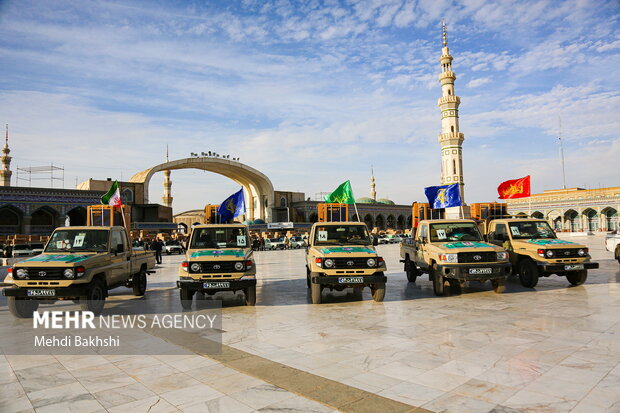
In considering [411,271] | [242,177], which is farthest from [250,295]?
[242,177]

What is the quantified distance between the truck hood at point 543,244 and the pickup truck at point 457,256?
4.22ft

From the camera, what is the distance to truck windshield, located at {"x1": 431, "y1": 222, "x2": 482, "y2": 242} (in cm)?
1066

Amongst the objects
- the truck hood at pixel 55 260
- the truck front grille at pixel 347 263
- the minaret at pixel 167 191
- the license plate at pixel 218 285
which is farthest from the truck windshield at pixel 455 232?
the minaret at pixel 167 191

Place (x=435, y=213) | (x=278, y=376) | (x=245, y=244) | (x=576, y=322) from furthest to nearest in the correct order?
(x=435, y=213) → (x=245, y=244) → (x=576, y=322) → (x=278, y=376)

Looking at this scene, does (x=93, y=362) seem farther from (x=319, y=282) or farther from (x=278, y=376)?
(x=319, y=282)

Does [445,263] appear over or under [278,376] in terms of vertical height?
over

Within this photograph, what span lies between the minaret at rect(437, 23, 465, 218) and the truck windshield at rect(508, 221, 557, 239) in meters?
47.0

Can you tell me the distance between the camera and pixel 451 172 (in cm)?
5753

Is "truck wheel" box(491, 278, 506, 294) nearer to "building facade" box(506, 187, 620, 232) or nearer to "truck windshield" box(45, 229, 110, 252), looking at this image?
"truck windshield" box(45, 229, 110, 252)

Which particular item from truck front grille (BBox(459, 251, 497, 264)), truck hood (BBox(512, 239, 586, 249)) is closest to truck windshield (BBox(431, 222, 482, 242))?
truck front grille (BBox(459, 251, 497, 264))

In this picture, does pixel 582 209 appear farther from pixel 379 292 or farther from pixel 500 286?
pixel 379 292

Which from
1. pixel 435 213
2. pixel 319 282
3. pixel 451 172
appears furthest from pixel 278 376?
pixel 451 172

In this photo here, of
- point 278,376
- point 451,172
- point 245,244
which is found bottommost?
point 278,376

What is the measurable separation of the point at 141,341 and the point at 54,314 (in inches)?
145
